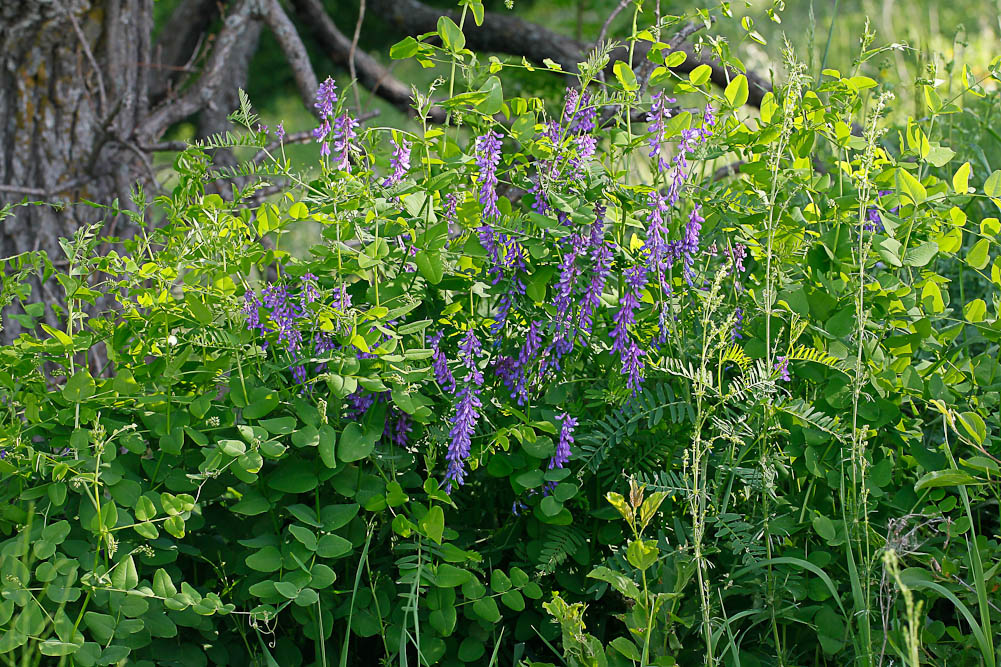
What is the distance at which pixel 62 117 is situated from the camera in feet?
10.3

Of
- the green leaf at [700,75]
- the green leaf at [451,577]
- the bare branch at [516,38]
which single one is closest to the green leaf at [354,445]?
the green leaf at [451,577]

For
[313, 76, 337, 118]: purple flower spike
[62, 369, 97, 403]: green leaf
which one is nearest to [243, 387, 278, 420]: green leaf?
[62, 369, 97, 403]: green leaf

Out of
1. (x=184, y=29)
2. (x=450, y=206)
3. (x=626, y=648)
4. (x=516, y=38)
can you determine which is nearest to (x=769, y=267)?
(x=450, y=206)

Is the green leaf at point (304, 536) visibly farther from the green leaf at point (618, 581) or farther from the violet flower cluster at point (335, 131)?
the violet flower cluster at point (335, 131)

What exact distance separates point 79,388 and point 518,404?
72 centimetres

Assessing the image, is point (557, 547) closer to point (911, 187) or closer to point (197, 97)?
point (911, 187)

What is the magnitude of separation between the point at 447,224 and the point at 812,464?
0.73 metres

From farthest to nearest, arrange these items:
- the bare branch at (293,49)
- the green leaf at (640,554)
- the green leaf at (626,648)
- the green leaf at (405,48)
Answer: the bare branch at (293,49), the green leaf at (405,48), the green leaf at (626,648), the green leaf at (640,554)

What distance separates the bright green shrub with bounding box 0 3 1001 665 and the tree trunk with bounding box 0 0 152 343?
56.9 inches

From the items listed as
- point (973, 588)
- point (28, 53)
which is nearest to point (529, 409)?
point (973, 588)

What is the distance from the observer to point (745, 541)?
5.16ft

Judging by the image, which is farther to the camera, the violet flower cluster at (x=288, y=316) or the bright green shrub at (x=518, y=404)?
the violet flower cluster at (x=288, y=316)

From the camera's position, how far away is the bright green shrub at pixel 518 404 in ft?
4.90

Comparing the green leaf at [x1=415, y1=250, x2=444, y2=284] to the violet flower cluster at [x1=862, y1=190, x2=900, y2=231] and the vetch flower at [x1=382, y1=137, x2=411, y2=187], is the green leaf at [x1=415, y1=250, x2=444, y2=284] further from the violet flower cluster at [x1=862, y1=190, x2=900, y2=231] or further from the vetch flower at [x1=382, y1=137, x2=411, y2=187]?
the violet flower cluster at [x1=862, y1=190, x2=900, y2=231]
